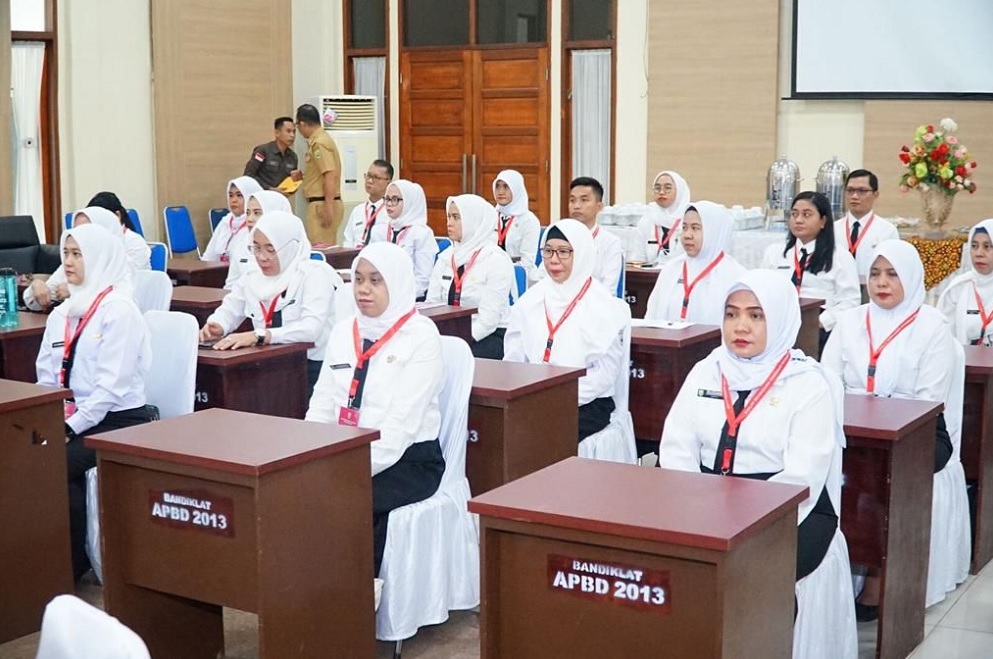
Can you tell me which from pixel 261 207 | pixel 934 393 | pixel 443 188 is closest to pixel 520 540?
pixel 934 393

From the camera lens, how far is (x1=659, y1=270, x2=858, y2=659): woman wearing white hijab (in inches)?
129

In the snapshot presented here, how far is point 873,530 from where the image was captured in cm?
363

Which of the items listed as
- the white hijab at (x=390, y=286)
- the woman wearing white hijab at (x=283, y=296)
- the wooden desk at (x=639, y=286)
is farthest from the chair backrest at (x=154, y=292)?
the wooden desk at (x=639, y=286)

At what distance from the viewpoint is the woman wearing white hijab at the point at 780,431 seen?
10.7ft

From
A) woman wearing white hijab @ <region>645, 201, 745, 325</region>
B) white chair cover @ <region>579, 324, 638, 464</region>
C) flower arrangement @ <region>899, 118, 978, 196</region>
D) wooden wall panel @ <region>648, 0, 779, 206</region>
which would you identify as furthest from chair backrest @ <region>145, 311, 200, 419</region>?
wooden wall panel @ <region>648, 0, 779, 206</region>

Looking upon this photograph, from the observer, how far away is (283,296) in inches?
211

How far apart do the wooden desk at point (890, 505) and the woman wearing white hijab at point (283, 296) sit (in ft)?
7.77

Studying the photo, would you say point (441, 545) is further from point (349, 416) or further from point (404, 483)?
point (349, 416)

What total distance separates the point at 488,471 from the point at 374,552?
0.60 m

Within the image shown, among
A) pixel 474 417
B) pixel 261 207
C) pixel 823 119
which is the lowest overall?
pixel 474 417

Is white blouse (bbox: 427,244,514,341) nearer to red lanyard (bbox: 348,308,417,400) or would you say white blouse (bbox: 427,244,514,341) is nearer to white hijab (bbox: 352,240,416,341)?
white hijab (bbox: 352,240,416,341)

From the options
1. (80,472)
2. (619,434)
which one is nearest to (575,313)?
(619,434)

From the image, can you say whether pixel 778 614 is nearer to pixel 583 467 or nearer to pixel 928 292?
pixel 583 467

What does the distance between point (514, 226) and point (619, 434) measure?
380cm
